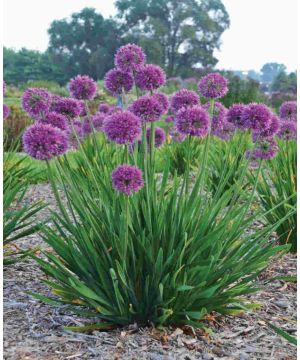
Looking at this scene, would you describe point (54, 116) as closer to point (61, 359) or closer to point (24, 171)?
point (61, 359)

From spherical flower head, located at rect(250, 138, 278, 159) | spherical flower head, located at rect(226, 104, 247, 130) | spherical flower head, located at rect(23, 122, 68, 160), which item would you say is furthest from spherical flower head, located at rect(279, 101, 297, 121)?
spherical flower head, located at rect(23, 122, 68, 160)

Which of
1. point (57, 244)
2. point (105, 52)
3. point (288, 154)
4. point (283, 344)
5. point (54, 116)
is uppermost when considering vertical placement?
point (105, 52)

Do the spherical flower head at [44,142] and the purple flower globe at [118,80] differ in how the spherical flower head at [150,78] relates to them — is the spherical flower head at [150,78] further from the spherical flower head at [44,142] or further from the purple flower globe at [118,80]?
the spherical flower head at [44,142]

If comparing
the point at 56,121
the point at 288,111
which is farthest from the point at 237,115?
the point at 288,111

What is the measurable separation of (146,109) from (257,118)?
654 millimetres

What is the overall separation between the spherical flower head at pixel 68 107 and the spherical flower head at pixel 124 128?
42 cm

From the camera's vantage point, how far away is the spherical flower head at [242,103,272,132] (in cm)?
302

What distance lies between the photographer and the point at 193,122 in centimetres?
286

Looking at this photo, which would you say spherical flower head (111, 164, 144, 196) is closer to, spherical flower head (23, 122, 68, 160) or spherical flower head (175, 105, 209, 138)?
spherical flower head (23, 122, 68, 160)

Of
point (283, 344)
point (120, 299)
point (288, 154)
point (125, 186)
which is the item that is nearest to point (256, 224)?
point (288, 154)

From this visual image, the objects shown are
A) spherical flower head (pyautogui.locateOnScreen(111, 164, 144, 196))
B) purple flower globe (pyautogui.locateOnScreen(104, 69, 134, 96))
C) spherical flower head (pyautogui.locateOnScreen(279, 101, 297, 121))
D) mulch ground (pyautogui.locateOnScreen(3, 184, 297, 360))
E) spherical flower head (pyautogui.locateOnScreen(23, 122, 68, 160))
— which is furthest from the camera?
spherical flower head (pyautogui.locateOnScreen(279, 101, 297, 121))

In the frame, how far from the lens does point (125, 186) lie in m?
2.42

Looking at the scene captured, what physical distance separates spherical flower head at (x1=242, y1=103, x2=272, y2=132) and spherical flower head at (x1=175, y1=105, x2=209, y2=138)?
0.29 meters

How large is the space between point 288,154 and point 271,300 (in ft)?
6.02
